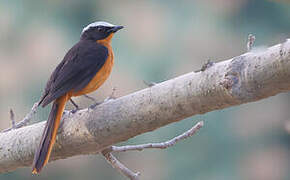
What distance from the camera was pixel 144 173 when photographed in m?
10.2

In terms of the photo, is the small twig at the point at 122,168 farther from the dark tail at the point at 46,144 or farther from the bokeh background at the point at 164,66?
the bokeh background at the point at 164,66

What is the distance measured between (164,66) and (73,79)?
24.1ft

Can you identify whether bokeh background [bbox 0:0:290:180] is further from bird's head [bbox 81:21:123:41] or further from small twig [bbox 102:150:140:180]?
small twig [bbox 102:150:140:180]

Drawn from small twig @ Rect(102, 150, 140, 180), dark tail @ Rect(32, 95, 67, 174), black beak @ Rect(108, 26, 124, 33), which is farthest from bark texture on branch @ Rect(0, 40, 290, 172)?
black beak @ Rect(108, 26, 124, 33)

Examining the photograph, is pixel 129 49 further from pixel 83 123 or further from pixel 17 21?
pixel 83 123

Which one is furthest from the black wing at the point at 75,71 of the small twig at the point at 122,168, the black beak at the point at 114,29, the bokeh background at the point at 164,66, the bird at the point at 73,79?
the bokeh background at the point at 164,66

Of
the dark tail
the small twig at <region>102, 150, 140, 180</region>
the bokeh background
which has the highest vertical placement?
the dark tail

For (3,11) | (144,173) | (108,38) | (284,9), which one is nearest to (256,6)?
(284,9)

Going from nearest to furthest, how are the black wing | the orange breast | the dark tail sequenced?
the dark tail → the black wing → the orange breast

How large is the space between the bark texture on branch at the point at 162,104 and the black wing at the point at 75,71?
12.4 inches

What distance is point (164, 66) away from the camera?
10.6 m

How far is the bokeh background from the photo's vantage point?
31.6 ft

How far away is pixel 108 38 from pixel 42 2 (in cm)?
897

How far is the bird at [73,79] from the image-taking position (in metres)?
2.71
